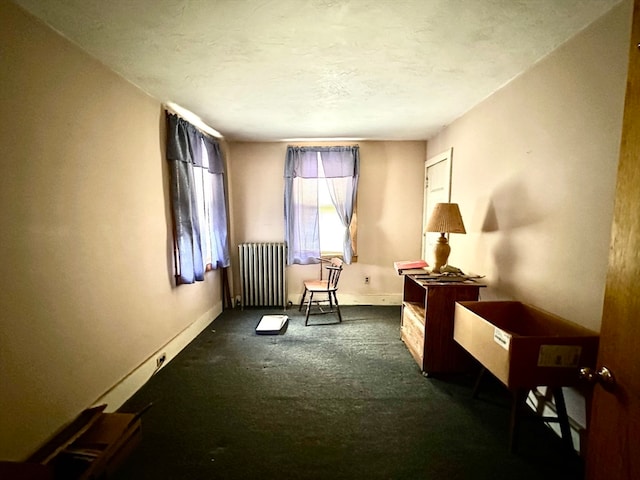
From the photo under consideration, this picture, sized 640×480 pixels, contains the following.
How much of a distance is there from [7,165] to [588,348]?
2.79 meters

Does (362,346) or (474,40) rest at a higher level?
(474,40)

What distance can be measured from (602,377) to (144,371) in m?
2.63

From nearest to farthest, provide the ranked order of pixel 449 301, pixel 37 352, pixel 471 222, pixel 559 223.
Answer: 1. pixel 37 352
2. pixel 559 223
3. pixel 449 301
4. pixel 471 222

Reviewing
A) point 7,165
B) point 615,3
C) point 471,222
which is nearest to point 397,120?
point 471,222

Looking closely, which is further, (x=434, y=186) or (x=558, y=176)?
(x=434, y=186)

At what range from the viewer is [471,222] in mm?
2613

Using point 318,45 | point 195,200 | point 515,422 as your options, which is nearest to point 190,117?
point 195,200

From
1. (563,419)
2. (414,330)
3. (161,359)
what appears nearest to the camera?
(563,419)

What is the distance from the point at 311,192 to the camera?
379 cm

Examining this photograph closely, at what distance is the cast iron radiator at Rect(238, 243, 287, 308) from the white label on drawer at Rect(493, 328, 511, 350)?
8.91 ft

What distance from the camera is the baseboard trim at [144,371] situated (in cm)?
183

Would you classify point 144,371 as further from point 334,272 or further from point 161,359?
point 334,272

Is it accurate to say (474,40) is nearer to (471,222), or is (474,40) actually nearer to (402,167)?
(471,222)

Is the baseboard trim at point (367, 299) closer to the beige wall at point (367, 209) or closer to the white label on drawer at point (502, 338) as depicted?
the beige wall at point (367, 209)
